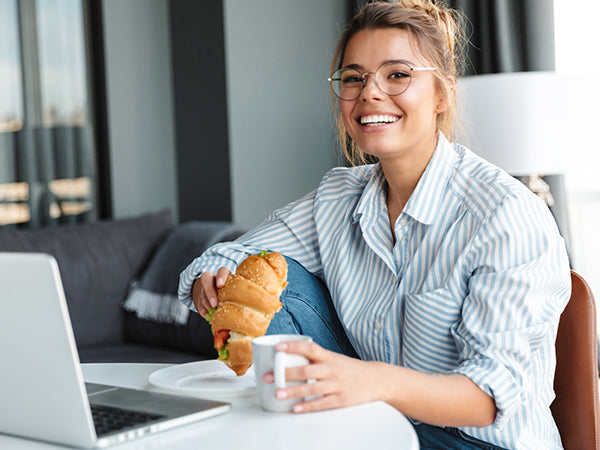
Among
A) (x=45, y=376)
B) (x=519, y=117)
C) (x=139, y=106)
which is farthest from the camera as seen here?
(x=139, y=106)

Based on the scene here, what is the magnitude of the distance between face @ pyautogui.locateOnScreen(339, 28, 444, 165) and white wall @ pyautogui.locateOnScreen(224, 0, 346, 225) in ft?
6.06

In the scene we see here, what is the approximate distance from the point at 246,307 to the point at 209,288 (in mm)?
230

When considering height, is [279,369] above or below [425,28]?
below

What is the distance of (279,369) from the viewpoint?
93 cm

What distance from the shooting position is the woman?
106 centimetres

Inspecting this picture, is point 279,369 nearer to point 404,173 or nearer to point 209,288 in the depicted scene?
point 209,288

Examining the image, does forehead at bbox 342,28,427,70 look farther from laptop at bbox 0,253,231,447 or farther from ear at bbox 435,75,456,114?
laptop at bbox 0,253,231,447

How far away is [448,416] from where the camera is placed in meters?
1.06

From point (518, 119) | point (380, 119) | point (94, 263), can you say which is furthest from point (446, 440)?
point (94, 263)

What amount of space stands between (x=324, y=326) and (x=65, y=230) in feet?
5.72

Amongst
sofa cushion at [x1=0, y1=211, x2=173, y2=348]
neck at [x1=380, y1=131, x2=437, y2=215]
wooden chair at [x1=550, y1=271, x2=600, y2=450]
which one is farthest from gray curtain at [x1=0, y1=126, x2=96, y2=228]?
wooden chair at [x1=550, y1=271, x2=600, y2=450]

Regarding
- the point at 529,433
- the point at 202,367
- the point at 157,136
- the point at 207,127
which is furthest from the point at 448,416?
the point at 157,136

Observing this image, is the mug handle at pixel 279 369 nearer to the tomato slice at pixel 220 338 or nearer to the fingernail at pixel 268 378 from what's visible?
the fingernail at pixel 268 378

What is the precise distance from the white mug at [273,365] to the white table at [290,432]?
0.01 m
